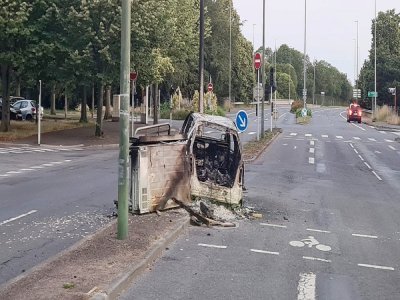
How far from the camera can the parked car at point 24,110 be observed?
144 ft

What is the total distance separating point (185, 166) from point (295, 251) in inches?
113

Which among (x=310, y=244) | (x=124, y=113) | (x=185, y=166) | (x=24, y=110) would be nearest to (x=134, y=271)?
(x=124, y=113)

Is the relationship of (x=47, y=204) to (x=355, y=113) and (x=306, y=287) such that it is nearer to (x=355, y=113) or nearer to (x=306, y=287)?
(x=306, y=287)

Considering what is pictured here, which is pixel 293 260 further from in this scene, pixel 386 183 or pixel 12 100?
pixel 12 100

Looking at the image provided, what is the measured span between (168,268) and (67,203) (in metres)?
5.51

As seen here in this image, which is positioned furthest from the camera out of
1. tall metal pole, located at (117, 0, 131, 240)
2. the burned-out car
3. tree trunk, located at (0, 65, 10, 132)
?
tree trunk, located at (0, 65, 10, 132)

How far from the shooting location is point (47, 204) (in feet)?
41.9

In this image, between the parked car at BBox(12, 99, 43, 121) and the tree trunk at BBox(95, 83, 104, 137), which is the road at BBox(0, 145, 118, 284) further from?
the parked car at BBox(12, 99, 43, 121)

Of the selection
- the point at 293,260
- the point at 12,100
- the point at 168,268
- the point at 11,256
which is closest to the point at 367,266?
the point at 293,260

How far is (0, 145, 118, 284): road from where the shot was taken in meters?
8.93

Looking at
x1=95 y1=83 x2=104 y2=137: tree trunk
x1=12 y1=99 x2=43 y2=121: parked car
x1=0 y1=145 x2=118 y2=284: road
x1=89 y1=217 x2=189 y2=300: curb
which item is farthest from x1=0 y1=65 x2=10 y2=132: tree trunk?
x1=89 y1=217 x2=189 y2=300: curb

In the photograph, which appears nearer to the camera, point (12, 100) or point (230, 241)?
point (230, 241)

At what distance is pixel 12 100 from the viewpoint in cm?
4678

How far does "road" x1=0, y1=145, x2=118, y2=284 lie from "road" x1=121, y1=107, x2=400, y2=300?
1764 millimetres
